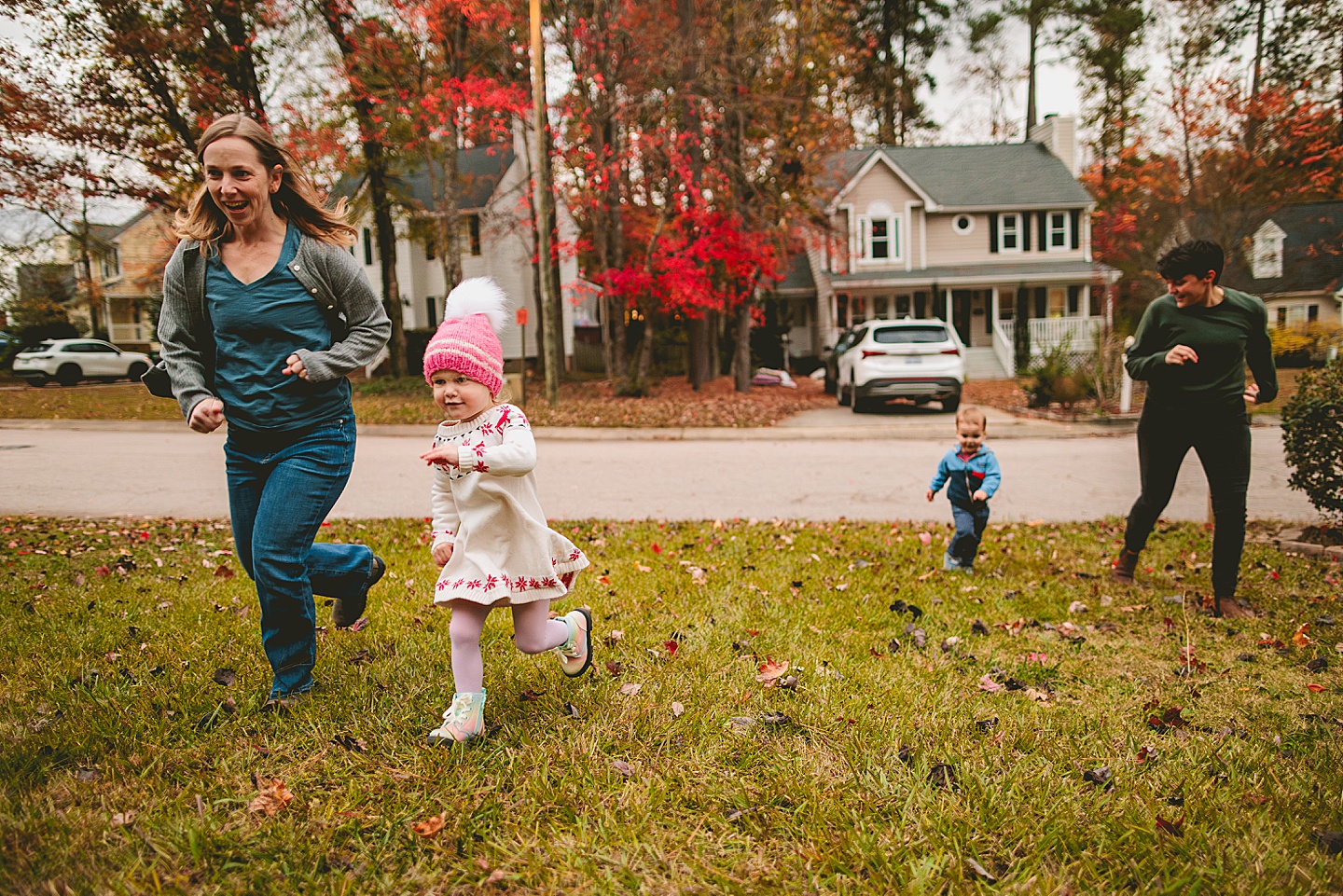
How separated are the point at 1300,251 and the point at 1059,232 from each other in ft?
24.4

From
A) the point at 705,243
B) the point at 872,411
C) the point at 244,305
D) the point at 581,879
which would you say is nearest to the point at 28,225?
the point at 244,305

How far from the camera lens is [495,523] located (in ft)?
9.58

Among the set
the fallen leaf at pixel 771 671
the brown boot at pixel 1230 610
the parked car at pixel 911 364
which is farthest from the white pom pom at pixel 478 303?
the parked car at pixel 911 364

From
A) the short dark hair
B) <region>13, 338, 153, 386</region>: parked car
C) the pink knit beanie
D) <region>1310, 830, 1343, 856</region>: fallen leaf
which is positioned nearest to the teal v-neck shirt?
the pink knit beanie

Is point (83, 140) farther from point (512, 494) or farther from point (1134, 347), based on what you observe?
point (1134, 347)

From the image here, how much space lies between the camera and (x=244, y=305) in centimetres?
304

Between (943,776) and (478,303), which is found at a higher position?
(478,303)

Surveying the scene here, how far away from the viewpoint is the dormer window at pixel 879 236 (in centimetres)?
3011

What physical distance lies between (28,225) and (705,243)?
42.0 feet

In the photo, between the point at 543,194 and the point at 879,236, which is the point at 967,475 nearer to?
the point at 543,194

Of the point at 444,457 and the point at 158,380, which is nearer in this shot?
the point at 444,457

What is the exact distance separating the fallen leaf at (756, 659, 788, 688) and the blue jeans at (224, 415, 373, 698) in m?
1.80

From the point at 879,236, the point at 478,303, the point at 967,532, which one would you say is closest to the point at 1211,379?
the point at 967,532

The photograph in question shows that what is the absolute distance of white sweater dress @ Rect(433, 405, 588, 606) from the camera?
2840 millimetres
